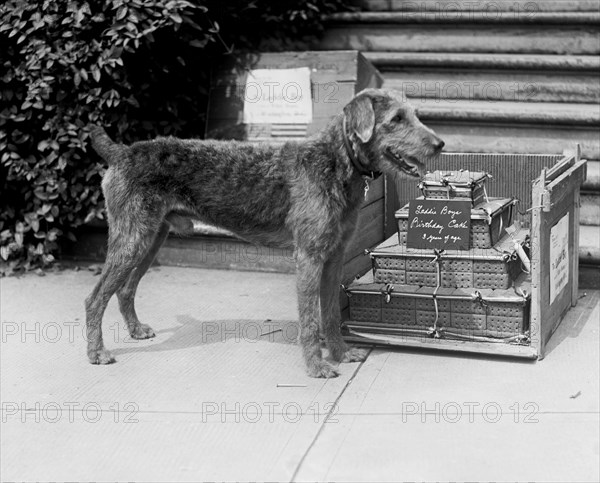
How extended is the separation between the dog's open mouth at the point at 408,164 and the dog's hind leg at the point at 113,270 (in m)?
1.35

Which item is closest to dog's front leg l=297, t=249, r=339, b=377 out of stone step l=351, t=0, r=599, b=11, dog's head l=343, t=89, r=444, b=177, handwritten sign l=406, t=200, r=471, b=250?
dog's head l=343, t=89, r=444, b=177

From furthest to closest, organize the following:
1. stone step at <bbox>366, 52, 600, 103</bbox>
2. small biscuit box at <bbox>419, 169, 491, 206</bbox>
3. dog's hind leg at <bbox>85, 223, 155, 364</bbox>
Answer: stone step at <bbox>366, 52, 600, 103</bbox>, small biscuit box at <bbox>419, 169, 491, 206</bbox>, dog's hind leg at <bbox>85, 223, 155, 364</bbox>

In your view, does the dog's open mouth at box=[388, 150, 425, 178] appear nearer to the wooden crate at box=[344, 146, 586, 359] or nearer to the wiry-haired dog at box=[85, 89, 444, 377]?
the wiry-haired dog at box=[85, 89, 444, 377]

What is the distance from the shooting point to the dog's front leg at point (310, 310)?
4691 mm

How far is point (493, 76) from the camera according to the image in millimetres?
7305

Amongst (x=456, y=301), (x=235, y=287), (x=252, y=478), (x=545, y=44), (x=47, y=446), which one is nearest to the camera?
(x=252, y=478)

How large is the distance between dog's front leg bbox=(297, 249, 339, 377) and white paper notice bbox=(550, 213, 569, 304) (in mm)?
1318

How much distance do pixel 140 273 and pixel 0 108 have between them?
217cm

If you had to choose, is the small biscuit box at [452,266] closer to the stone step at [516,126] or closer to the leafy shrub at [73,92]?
the stone step at [516,126]

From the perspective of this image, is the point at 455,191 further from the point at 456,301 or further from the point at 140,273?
the point at 140,273

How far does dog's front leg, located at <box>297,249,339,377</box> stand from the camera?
4.69 m

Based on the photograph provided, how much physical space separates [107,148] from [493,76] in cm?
363

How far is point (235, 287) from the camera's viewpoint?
634cm

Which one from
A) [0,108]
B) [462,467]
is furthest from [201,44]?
[462,467]
